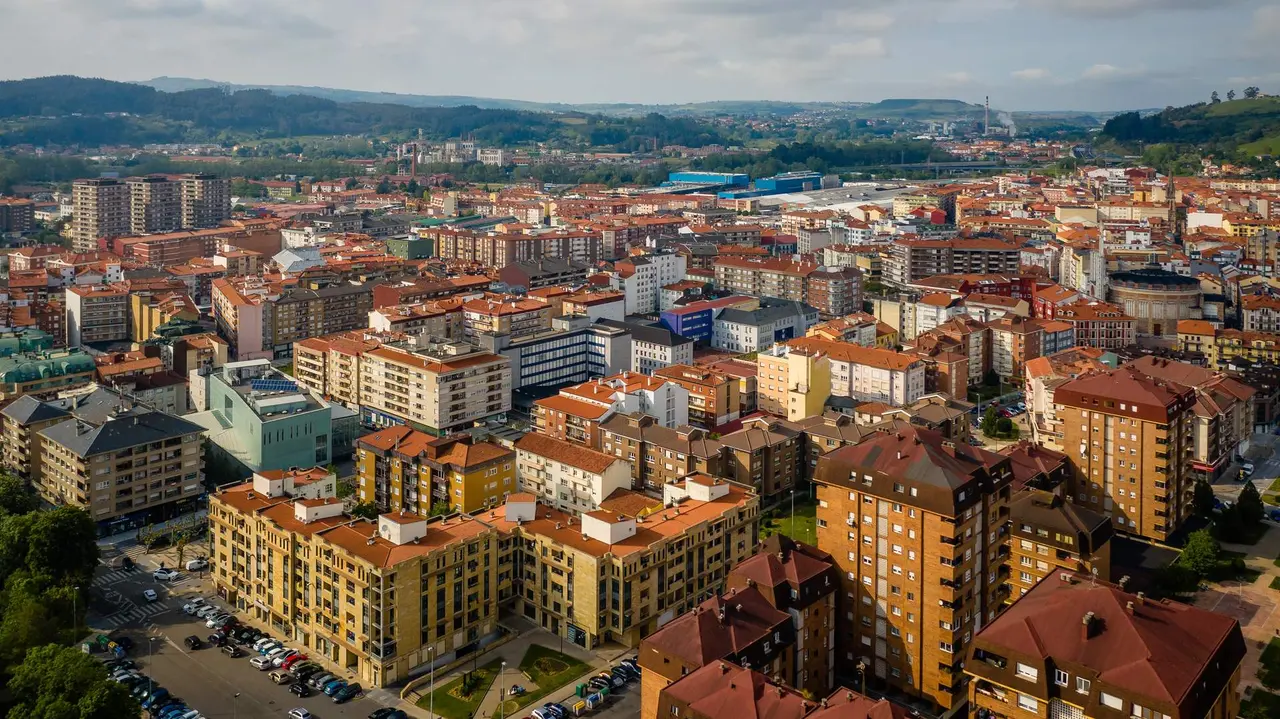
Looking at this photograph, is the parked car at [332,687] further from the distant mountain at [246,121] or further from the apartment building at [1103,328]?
the distant mountain at [246,121]

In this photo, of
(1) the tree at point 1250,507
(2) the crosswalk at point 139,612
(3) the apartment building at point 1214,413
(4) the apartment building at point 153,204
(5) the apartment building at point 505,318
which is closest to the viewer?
(2) the crosswalk at point 139,612

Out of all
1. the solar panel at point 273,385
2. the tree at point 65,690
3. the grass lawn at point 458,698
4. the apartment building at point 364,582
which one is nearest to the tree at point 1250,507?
the apartment building at point 364,582

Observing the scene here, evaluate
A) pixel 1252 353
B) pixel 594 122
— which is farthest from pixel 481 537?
pixel 594 122

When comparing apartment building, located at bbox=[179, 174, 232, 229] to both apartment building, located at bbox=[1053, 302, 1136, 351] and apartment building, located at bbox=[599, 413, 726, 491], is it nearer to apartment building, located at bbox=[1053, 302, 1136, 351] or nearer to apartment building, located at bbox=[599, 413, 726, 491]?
apartment building, located at bbox=[599, 413, 726, 491]

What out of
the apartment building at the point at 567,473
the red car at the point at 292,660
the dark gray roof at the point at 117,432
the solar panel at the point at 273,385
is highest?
the solar panel at the point at 273,385

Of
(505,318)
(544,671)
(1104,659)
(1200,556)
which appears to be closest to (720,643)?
(544,671)

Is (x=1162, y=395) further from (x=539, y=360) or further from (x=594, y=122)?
(x=594, y=122)
